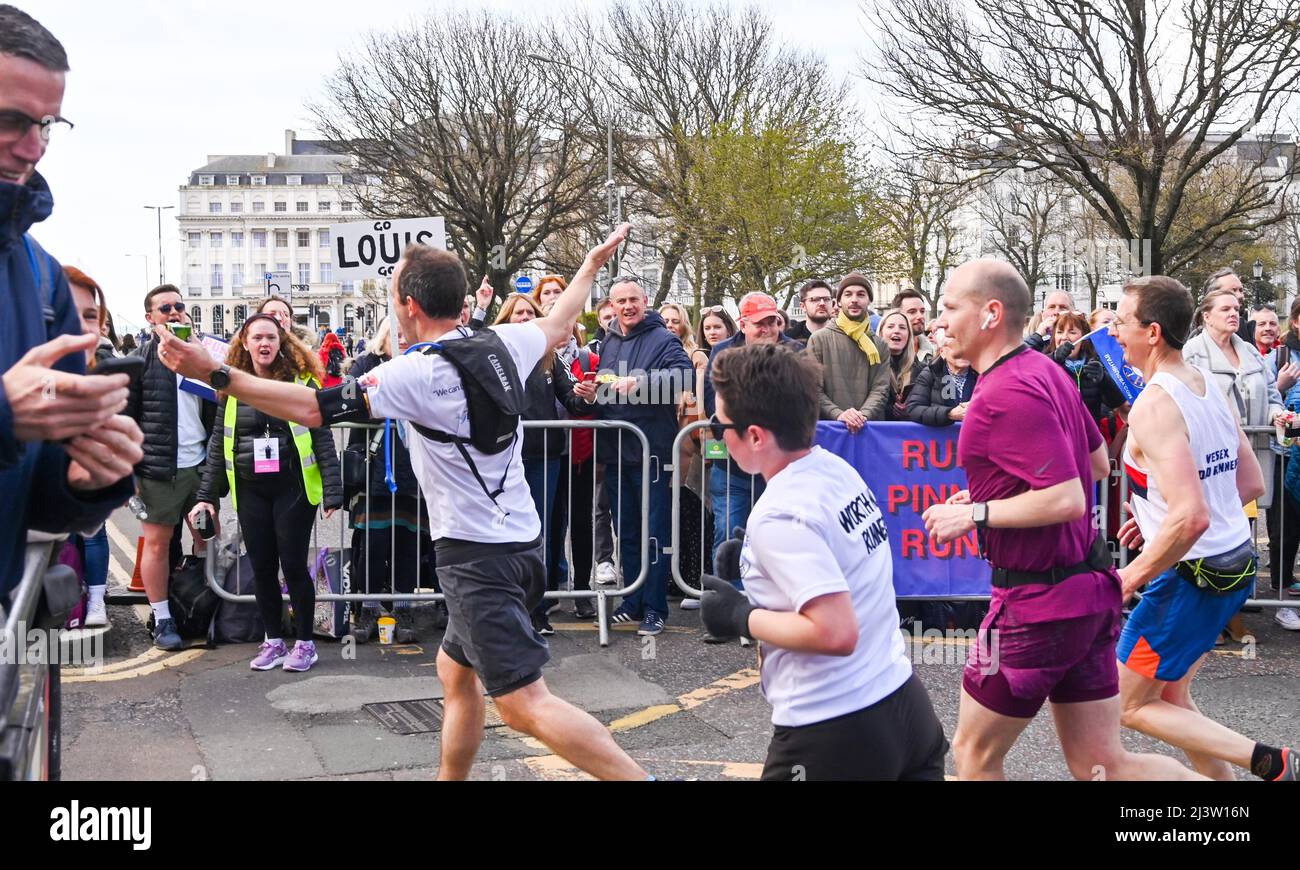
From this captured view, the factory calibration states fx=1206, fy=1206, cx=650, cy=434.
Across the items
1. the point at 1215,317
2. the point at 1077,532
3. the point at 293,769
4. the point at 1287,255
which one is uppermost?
the point at 1287,255

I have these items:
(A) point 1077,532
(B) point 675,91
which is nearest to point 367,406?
(A) point 1077,532

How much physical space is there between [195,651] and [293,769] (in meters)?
2.44

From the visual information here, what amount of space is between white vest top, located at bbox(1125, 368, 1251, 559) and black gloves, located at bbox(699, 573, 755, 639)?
1902mm

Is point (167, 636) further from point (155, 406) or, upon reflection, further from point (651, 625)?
point (651, 625)

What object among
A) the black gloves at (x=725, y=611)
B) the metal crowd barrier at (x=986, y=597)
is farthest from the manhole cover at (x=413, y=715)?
the black gloves at (x=725, y=611)

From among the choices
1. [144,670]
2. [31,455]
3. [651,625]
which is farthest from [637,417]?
[31,455]

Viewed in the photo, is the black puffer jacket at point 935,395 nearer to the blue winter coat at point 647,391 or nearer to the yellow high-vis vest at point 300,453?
the blue winter coat at point 647,391

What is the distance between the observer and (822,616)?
286 cm

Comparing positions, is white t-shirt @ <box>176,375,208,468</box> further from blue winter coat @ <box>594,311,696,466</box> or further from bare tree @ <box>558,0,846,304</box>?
bare tree @ <box>558,0,846,304</box>

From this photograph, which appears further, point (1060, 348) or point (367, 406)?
point (1060, 348)

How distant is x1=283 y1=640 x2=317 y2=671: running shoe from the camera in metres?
6.79

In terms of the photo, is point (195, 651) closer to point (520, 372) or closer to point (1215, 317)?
point (520, 372)

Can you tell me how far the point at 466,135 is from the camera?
40.3 metres

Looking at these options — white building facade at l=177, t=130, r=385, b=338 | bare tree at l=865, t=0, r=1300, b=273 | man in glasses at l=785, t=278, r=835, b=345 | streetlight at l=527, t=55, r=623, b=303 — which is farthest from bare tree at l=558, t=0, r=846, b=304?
white building facade at l=177, t=130, r=385, b=338
